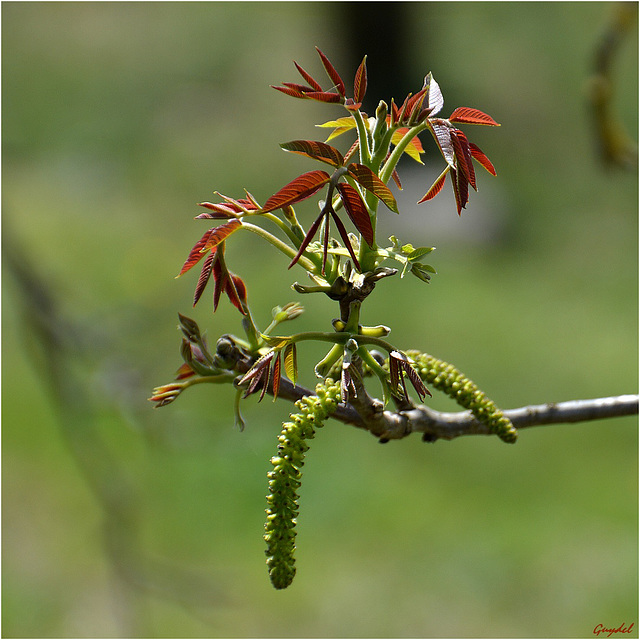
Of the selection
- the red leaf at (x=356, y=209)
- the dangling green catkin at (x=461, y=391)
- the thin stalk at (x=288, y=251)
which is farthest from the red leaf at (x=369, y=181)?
the dangling green catkin at (x=461, y=391)

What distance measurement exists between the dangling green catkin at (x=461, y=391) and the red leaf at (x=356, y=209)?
22 cm

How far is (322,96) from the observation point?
2.23ft

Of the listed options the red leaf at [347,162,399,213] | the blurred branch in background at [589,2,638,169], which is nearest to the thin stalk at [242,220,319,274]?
the red leaf at [347,162,399,213]

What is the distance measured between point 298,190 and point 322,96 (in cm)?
10

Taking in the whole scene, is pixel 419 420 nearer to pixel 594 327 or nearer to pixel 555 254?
pixel 594 327

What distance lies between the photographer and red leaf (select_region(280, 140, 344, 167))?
0.65 m

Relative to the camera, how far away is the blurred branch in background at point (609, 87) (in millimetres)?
1674

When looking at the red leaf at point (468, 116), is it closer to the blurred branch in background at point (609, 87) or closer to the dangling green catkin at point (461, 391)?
the dangling green catkin at point (461, 391)

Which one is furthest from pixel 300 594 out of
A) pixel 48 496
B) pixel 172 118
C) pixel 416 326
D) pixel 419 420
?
pixel 172 118

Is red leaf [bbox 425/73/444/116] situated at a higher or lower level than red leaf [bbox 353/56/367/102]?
lower

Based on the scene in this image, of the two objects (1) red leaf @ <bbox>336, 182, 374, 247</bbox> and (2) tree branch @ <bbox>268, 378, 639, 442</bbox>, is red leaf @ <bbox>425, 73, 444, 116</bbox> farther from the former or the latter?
(2) tree branch @ <bbox>268, 378, 639, 442</bbox>

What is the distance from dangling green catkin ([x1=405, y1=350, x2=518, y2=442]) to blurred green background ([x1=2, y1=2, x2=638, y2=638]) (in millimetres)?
1013

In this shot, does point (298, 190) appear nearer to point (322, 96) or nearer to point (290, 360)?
point (322, 96)

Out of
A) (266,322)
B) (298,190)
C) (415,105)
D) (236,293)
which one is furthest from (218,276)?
(266,322)
